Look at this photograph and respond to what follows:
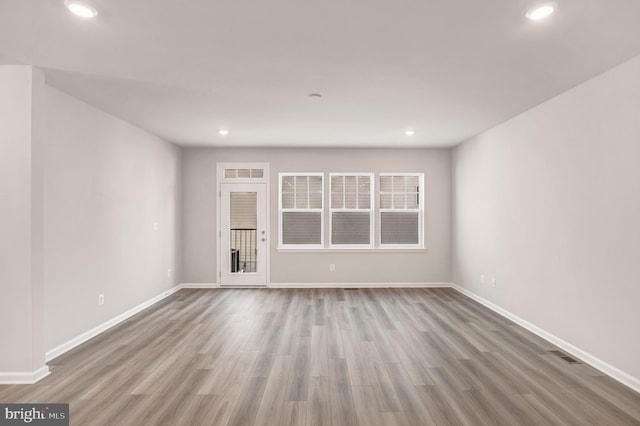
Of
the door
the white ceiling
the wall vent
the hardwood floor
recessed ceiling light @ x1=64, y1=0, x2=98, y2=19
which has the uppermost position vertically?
the white ceiling

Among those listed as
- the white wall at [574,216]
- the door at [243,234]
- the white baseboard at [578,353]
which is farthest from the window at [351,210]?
the white baseboard at [578,353]

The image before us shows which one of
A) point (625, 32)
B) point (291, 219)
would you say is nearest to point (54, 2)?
point (625, 32)

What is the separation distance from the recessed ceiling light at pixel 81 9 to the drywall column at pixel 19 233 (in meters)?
1.26

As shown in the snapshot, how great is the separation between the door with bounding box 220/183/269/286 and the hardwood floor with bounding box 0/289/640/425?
6.21 feet

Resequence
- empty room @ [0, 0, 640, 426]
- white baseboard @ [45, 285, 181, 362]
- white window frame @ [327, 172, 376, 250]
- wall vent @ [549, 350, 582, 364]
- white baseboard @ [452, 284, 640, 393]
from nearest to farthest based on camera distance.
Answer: empty room @ [0, 0, 640, 426], white baseboard @ [452, 284, 640, 393], wall vent @ [549, 350, 582, 364], white baseboard @ [45, 285, 181, 362], white window frame @ [327, 172, 376, 250]

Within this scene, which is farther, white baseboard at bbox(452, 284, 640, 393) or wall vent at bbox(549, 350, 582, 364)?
wall vent at bbox(549, 350, 582, 364)

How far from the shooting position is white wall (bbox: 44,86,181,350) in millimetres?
3518

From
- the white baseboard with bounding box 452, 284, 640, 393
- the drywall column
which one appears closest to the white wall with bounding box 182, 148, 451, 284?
the white baseboard with bounding box 452, 284, 640, 393

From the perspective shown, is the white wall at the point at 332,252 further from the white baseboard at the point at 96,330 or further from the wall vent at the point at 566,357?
the wall vent at the point at 566,357

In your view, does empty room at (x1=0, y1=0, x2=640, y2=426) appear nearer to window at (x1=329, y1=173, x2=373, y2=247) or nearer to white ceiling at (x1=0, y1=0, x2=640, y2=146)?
white ceiling at (x1=0, y1=0, x2=640, y2=146)

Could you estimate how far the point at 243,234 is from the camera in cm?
679

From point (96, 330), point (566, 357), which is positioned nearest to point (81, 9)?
point (96, 330)

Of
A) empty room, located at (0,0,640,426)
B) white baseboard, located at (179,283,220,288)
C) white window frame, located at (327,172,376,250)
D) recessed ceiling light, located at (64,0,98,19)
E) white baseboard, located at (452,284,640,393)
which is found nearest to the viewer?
recessed ceiling light, located at (64,0,98,19)

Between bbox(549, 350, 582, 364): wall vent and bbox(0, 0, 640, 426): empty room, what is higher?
bbox(0, 0, 640, 426): empty room
